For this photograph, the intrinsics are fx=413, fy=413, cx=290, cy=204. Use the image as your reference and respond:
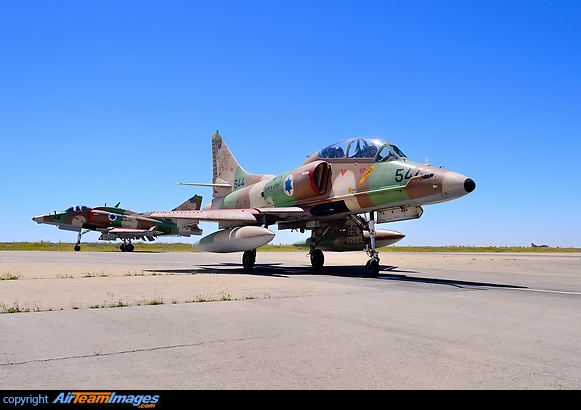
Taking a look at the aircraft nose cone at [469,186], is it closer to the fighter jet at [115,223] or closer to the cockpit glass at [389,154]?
the cockpit glass at [389,154]

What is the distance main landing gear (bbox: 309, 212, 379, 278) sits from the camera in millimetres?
13055

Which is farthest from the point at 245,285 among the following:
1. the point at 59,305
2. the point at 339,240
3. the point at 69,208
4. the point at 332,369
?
the point at 69,208

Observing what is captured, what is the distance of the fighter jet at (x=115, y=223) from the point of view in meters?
38.0

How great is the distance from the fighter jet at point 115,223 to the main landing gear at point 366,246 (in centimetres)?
2142

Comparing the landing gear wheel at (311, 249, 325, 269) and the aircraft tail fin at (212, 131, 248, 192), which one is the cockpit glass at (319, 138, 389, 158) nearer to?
the landing gear wheel at (311, 249, 325, 269)

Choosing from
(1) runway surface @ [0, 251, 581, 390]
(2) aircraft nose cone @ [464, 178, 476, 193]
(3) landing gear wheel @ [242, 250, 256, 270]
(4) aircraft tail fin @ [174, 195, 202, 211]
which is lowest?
(1) runway surface @ [0, 251, 581, 390]

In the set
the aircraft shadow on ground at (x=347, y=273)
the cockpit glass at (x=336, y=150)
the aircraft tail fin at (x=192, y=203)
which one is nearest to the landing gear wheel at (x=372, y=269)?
the aircraft shadow on ground at (x=347, y=273)

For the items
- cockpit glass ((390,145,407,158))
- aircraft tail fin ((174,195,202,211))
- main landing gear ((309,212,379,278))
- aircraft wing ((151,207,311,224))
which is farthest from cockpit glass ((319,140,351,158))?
aircraft tail fin ((174,195,202,211))

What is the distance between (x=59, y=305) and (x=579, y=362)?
6.56 meters

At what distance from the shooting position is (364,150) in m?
14.0

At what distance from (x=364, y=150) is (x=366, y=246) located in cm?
344

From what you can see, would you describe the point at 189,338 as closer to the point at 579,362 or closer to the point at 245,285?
the point at 579,362

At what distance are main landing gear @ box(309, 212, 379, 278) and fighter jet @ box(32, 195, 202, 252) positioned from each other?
21.4 m
